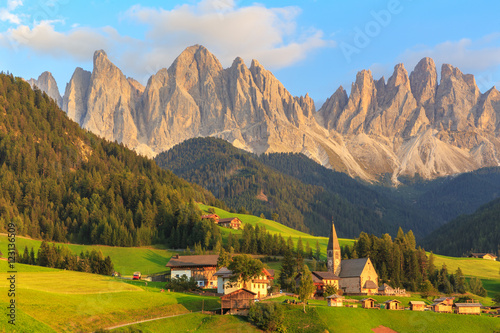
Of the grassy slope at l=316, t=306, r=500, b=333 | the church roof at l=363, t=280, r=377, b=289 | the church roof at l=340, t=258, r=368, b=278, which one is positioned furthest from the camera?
the church roof at l=340, t=258, r=368, b=278

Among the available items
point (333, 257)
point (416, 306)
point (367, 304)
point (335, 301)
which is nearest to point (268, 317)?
point (335, 301)

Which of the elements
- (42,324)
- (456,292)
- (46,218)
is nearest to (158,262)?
(46,218)

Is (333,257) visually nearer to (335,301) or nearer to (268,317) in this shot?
(335,301)

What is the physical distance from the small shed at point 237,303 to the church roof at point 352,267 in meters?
45.3

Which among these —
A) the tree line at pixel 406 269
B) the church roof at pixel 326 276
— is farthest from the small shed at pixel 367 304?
the tree line at pixel 406 269

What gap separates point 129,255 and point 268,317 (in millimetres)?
83614

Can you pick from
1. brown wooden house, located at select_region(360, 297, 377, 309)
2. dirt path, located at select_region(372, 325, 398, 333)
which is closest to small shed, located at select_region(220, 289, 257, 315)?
dirt path, located at select_region(372, 325, 398, 333)

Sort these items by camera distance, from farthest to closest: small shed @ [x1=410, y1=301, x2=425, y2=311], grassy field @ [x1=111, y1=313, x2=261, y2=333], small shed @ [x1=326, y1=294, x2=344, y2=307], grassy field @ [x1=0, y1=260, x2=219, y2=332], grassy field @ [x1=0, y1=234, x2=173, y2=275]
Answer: grassy field @ [x1=0, y1=234, x2=173, y2=275] → small shed @ [x1=410, y1=301, x2=425, y2=311] → small shed @ [x1=326, y1=294, x2=344, y2=307] → grassy field @ [x1=111, y1=313, x2=261, y2=333] → grassy field @ [x1=0, y1=260, x2=219, y2=332]

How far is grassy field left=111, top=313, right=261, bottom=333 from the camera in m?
81.6

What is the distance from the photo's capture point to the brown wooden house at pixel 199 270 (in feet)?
431

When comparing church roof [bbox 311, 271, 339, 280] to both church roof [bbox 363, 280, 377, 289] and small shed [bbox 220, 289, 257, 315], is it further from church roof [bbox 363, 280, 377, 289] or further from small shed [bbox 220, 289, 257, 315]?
small shed [bbox 220, 289, 257, 315]

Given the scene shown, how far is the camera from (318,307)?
97375 mm

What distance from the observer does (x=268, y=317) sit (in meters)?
87.7

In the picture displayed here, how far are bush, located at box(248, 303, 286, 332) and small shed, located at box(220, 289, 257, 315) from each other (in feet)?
15.4
